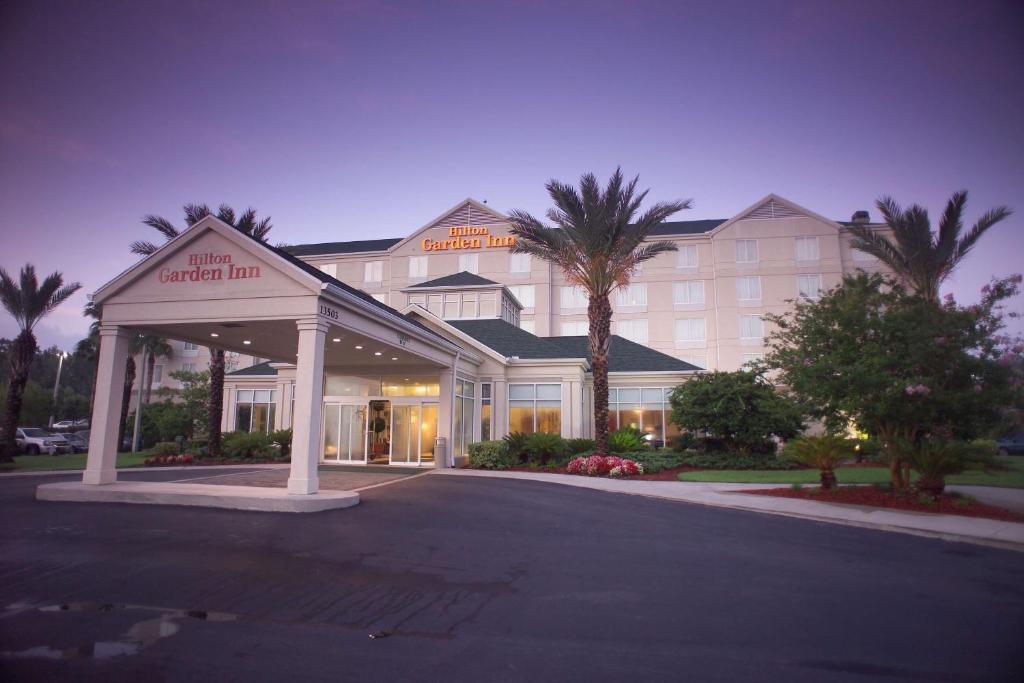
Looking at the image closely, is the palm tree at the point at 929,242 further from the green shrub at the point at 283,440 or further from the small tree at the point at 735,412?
the green shrub at the point at 283,440

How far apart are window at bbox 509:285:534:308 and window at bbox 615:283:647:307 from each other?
6.76m

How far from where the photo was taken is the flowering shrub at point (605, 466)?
1994cm

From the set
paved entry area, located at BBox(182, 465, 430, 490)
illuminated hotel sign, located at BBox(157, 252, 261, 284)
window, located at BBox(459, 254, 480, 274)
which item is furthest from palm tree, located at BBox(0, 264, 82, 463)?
window, located at BBox(459, 254, 480, 274)

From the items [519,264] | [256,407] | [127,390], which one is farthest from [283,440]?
[519,264]

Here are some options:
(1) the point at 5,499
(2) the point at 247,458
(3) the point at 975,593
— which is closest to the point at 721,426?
(3) the point at 975,593

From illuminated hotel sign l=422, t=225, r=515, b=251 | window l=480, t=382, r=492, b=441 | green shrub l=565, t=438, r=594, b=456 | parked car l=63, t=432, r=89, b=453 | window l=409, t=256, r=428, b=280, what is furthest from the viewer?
window l=409, t=256, r=428, b=280

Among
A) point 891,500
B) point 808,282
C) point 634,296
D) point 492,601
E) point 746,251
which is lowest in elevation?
point 492,601

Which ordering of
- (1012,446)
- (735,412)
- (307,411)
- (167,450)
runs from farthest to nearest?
(1012,446)
(167,450)
(735,412)
(307,411)

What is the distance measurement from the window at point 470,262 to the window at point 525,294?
3.40 meters

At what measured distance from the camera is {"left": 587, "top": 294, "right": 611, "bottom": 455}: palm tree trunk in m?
21.1

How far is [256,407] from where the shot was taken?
1238 inches

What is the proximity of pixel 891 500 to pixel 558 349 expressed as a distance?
16.5 meters

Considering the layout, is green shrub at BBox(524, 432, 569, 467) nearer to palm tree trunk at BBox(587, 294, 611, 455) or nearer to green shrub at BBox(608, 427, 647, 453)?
green shrub at BBox(608, 427, 647, 453)

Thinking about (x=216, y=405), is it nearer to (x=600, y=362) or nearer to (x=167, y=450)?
(x=167, y=450)
